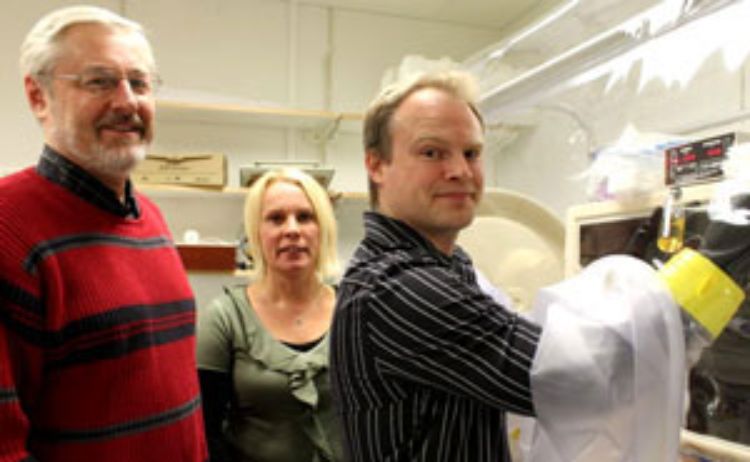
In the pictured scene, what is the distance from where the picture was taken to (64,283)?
100 cm

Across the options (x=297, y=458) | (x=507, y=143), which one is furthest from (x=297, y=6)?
(x=297, y=458)

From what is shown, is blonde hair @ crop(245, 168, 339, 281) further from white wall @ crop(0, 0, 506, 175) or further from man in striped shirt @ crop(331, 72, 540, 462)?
white wall @ crop(0, 0, 506, 175)

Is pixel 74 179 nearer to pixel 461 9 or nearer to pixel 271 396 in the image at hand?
pixel 271 396

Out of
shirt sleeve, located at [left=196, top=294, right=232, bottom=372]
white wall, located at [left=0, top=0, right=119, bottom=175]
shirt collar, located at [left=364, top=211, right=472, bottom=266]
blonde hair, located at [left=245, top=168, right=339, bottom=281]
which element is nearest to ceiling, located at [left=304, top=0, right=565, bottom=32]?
white wall, located at [left=0, top=0, right=119, bottom=175]

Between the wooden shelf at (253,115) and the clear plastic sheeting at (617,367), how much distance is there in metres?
2.20

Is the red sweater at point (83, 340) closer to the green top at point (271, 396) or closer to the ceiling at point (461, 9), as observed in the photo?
the green top at point (271, 396)

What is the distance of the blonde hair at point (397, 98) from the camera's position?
937mm

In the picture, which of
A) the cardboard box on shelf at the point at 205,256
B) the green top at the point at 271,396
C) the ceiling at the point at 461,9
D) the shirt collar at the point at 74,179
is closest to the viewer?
the shirt collar at the point at 74,179

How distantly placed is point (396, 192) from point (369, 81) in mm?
2411

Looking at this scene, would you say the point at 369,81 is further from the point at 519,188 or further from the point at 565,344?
the point at 565,344

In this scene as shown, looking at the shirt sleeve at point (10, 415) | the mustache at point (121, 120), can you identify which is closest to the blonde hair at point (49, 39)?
the mustache at point (121, 120)

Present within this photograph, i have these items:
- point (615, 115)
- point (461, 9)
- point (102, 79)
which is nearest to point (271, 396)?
point (102, 79)

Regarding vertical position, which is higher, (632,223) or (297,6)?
(297,6)

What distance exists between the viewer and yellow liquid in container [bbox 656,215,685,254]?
98cm
